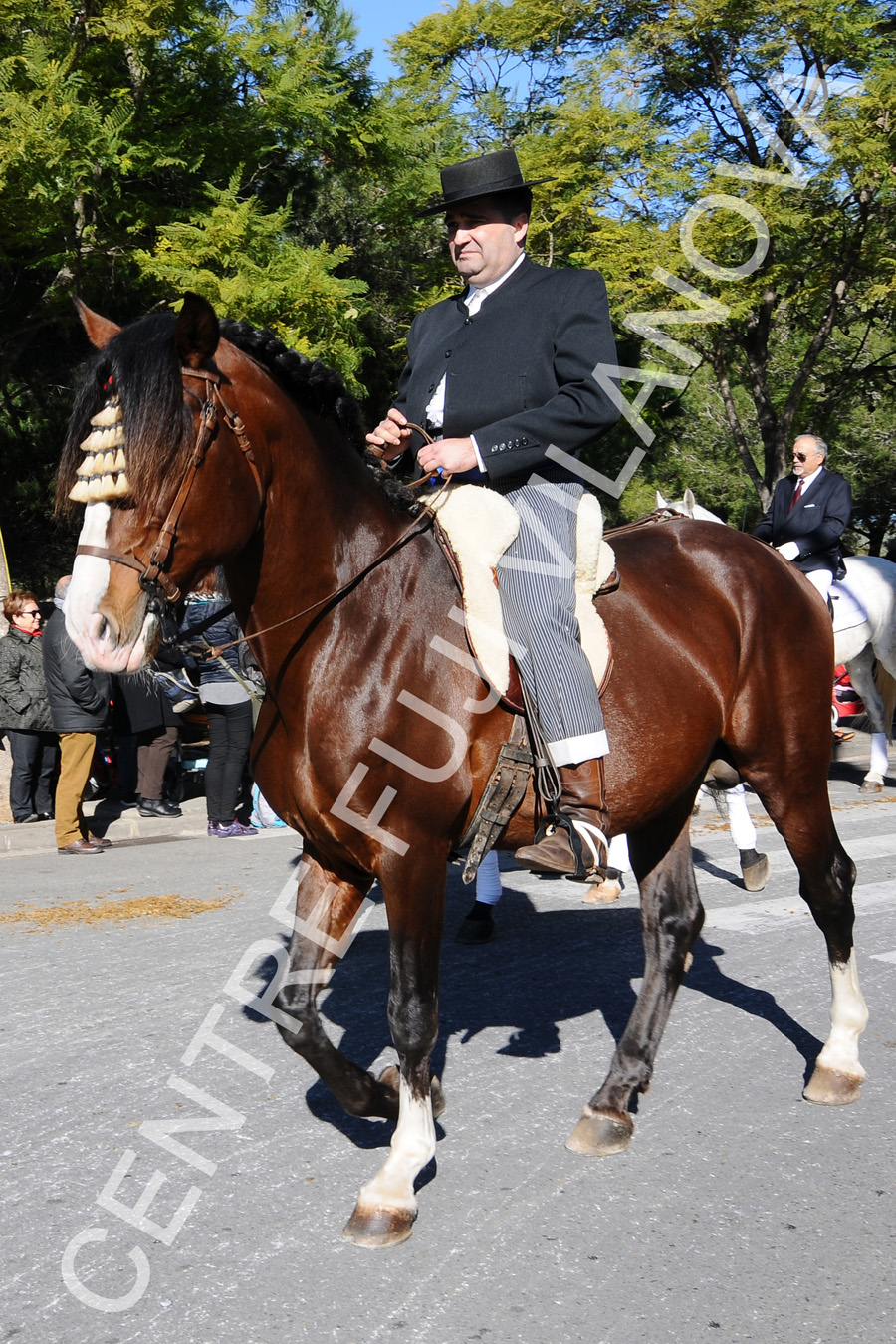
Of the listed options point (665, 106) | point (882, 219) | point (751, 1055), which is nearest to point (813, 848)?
point (751, 1055)

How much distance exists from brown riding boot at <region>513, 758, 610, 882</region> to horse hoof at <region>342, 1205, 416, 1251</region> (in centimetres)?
110

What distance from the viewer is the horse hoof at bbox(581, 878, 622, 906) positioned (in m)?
7.22

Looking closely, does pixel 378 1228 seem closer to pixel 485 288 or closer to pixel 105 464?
pixel 105 464

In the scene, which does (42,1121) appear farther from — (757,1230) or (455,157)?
(455,157)

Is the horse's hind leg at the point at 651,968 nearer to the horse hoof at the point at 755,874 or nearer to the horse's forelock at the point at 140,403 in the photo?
the horse's forelock at the point at 140,403

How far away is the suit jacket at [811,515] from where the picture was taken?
9.88 meters

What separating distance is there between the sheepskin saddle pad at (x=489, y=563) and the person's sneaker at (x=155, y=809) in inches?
307

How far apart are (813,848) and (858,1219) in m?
1.52

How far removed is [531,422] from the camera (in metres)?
3.73

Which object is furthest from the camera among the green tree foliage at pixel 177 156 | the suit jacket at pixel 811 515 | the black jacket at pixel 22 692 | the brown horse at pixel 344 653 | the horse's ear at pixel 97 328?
the green tree foliage at pixel 177 156

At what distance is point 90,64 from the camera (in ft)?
36.4

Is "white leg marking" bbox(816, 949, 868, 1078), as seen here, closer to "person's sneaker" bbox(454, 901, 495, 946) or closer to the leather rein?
"person's sneaker" bbox(454, 901, 495, 946)

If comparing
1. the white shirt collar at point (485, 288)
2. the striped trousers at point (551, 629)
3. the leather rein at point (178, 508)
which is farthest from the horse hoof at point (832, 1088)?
the white shirt collar at point (485, 288)

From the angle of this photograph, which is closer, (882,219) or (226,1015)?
(226,1015)
